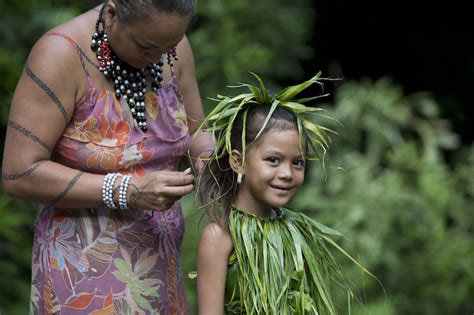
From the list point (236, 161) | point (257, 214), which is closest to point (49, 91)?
point (236, 161)

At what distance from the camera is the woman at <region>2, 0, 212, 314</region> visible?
3.10 metres

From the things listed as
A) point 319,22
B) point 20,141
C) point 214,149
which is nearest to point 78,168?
point 20,141

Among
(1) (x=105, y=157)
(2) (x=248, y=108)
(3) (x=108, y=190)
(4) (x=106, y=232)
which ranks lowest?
(4) (x=106, y=232)

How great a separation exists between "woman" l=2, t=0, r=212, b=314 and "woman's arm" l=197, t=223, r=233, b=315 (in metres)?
0.16

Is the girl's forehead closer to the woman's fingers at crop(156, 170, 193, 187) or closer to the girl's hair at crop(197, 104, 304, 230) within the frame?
the girl's hair at crop(197, 104, 304, 230)

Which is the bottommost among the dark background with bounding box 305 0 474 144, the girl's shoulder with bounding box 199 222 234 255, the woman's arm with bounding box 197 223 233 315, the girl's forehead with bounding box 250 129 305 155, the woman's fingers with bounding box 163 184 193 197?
the woman's arm with bounding box 197 223 233 315

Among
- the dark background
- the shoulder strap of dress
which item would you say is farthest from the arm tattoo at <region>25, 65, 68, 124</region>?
the dark background

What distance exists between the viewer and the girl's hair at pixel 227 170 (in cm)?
319

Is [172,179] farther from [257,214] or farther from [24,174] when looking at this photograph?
[24,174]

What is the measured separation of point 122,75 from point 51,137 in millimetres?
A: 293

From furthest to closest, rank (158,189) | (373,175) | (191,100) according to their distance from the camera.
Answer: (373,175)
(191,100)
(158,189)

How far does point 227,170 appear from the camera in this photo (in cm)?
330

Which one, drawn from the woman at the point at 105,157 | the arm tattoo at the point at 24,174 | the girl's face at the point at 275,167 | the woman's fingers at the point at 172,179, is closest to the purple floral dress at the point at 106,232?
the woman at the point at 105,157

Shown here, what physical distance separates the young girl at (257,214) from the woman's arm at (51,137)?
193 millimetres
